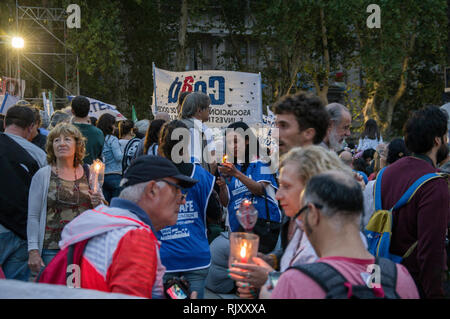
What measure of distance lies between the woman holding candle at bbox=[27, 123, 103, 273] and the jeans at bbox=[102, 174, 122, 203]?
3114 mm

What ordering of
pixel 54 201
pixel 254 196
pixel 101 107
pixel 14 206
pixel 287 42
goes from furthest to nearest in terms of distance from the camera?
pixel 287 42, pixel 101 107, pixel 254 196, pixel 14 206, pixel 54 201

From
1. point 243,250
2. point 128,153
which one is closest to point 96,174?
point 243,250

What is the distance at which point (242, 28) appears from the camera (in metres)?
29.2

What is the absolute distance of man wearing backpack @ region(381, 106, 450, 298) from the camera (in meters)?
3.23

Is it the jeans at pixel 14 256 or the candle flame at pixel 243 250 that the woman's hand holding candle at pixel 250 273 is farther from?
the jeans at pixel 14 256

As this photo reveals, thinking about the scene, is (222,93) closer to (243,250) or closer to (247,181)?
(247,181)

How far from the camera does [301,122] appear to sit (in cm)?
307

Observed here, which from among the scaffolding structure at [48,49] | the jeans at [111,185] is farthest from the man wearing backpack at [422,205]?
the scaffolding structure at [48,49]

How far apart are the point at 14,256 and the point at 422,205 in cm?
320

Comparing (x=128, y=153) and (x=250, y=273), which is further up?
(x=128, y=153)

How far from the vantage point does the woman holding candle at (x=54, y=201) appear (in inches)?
165

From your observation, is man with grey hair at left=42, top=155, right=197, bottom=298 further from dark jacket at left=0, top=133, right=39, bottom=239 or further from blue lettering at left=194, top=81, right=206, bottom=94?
blue lettering at left=194, top=81, right=206, bottom=94

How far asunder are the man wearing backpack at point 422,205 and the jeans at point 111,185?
15.5ft
